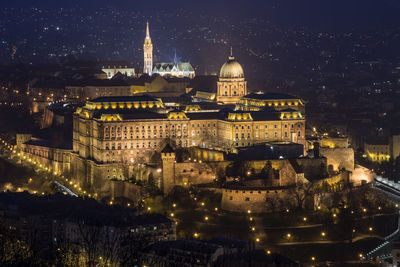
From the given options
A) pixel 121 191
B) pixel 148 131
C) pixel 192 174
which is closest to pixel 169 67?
pixel 148 131

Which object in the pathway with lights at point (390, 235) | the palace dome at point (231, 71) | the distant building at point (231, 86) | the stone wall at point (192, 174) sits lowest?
the pathway with lights at point (390, 235)

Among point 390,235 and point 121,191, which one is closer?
point 390,235

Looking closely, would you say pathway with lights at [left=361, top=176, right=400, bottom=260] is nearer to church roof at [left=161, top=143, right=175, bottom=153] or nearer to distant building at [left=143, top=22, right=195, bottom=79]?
church roof at [left=161, top=143, right=175, bottom=153]

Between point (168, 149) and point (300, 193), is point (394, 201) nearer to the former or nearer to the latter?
point (300, 193)

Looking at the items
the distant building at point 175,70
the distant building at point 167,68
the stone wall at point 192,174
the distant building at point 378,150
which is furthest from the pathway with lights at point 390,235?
the distant building at point 167,68

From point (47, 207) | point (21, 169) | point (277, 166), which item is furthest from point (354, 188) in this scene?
point (21, 169)

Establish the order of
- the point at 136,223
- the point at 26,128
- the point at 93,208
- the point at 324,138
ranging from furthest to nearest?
the point at 26,128 → the point at 324,138 → the point at 93,208 → the point at 136,223

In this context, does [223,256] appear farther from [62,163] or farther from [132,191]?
[62,163]

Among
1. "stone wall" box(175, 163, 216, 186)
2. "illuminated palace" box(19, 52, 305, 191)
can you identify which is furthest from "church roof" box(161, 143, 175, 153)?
"illuminated palace" box(19, 52, 305, 191)

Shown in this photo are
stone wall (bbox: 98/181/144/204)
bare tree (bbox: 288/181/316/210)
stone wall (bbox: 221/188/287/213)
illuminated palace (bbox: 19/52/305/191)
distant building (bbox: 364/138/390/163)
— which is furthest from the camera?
distant building (bbox: 364/138/390/163)

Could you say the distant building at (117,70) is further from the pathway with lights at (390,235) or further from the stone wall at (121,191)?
the stone wall at (121,191)

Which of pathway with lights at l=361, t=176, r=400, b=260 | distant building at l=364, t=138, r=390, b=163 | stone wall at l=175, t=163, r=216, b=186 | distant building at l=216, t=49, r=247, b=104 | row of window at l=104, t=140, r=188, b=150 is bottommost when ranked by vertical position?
pathway with lights at l=361, t=176, r=400, b=260
